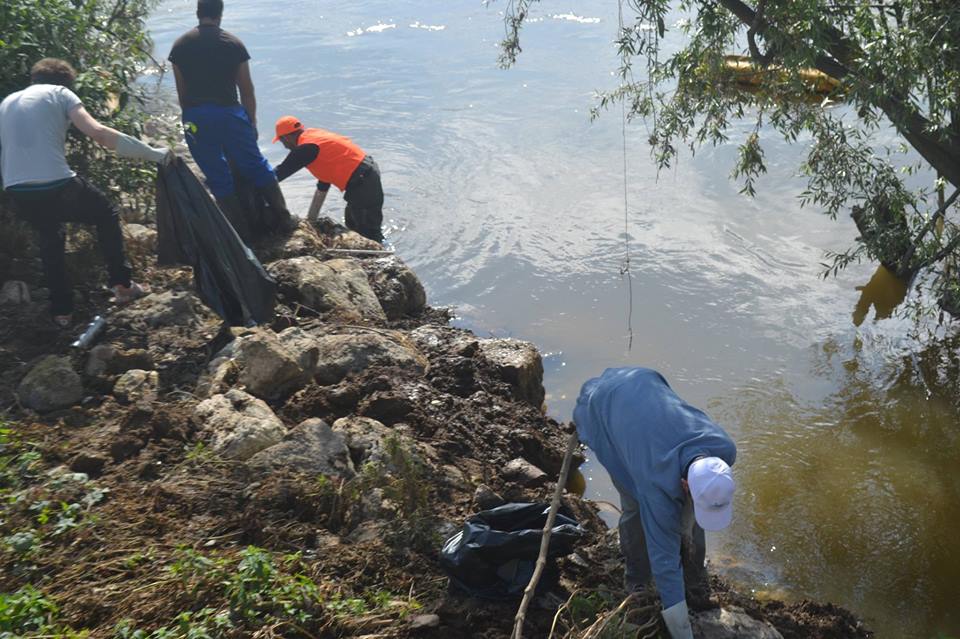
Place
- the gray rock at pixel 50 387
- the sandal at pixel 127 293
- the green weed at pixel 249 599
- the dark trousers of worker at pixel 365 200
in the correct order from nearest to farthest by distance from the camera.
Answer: the green weed at pixel 249 599 < the gray rock at pixel 50 387 < the sandal at pixel 127 293 < the dark trousers of worker at pixel 365 200

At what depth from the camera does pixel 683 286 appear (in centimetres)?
966

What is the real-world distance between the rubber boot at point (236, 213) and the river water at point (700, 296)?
7.44 feet

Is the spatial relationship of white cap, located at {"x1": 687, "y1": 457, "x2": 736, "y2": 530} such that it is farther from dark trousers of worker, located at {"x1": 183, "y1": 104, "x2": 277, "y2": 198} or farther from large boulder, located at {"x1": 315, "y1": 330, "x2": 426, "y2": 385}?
dark trousers of worker, located at {"x1": 183, "y1": 104, "x2": 277, "y2": 198}

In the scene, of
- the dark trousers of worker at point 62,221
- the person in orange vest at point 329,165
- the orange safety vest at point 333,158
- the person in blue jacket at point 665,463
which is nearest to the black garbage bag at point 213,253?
the dark trousers of worker at point 62,221

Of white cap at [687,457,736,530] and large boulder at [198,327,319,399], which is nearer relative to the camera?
white cap at [687,457,736,530]

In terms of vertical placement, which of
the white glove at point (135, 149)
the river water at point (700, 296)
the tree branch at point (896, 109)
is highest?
the tree branch at point (896, 109)

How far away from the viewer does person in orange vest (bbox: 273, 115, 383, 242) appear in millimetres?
9477

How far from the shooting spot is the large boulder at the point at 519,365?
7.19 metres

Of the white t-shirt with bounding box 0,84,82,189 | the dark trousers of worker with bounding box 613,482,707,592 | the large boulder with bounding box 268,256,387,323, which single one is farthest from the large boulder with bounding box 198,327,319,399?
the dark trousers of worker with bounding box 613,482,707,592

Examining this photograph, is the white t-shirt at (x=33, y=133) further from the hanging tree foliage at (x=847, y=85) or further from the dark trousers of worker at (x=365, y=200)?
the dark trousers of worker at (x=365, y=200)

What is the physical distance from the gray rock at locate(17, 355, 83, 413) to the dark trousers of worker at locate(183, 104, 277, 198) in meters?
2.46

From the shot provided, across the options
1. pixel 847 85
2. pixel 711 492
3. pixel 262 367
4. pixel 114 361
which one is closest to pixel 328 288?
pixel 262 367

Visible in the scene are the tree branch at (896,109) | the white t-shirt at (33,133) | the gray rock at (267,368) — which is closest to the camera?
the gray rock at (267,368)

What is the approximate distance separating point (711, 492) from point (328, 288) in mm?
4570
